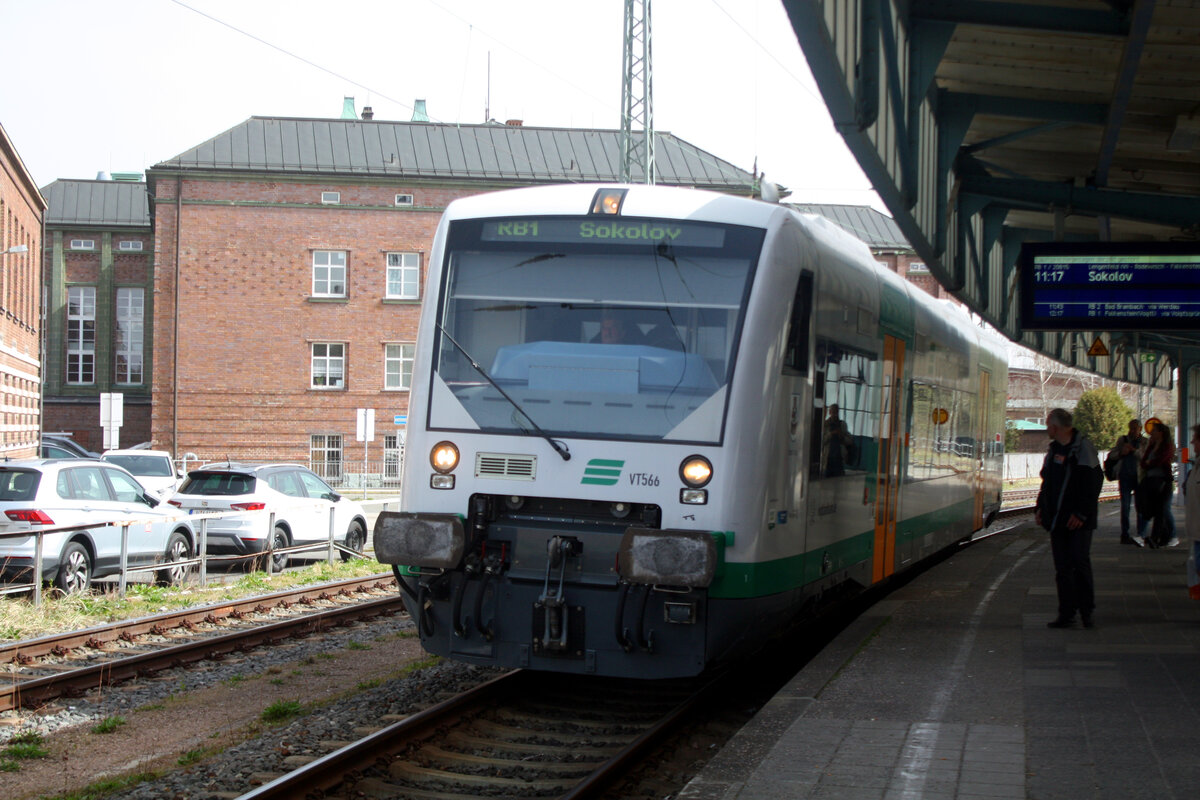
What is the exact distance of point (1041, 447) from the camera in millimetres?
76438

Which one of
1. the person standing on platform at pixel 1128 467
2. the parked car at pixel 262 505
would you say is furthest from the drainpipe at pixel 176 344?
the person standing on platform at pixel 1128 467

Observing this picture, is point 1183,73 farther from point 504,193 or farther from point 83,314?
point 83,314

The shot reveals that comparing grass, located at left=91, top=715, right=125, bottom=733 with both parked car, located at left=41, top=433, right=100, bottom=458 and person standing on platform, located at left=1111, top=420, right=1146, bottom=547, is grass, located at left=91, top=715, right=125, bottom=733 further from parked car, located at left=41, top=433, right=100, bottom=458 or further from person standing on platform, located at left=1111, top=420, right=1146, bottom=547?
parked car, located at left=41, top=433, right=100, bottom=458

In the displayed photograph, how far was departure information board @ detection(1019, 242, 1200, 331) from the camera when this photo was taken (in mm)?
13656

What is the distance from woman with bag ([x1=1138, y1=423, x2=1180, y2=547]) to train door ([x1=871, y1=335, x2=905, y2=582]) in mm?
6107

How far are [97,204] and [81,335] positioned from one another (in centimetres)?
684

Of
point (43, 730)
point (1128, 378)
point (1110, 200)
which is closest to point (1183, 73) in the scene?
point (1110, 200)

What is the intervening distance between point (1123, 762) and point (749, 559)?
7.95 ft

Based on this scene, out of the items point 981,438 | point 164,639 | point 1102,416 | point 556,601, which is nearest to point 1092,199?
point 981,438

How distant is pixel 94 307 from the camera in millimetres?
63344

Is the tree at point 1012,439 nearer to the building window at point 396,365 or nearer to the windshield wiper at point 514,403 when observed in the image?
the building window at point 396,365

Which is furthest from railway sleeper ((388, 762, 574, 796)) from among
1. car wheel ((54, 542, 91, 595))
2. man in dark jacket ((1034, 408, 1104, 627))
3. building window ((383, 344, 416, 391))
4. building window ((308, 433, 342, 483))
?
building window ((383, 344, 416, 391))

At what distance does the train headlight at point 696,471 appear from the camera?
24.9ft

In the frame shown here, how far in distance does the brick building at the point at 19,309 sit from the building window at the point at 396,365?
11844 mm
